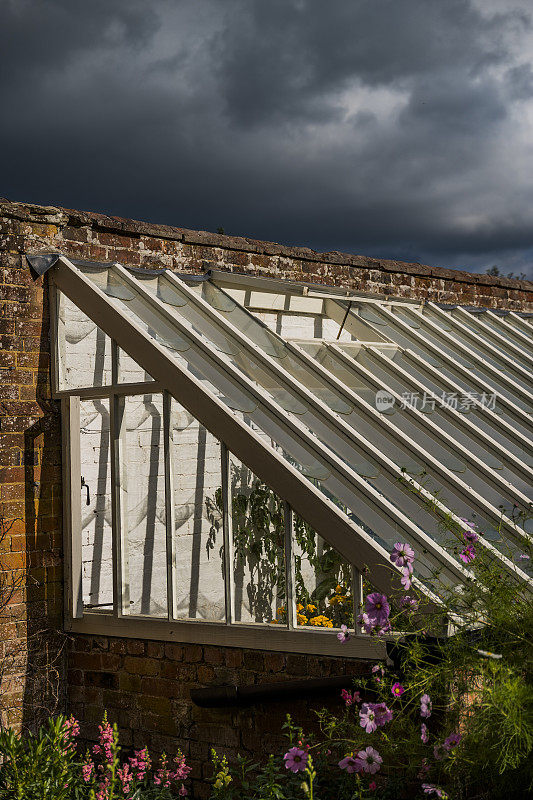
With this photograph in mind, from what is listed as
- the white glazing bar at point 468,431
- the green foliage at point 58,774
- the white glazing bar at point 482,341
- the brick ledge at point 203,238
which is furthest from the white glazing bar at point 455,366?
the green foliage at point 58,774

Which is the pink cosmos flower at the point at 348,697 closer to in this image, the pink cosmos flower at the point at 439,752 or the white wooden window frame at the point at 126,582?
the white wooden window frame at the point at 126,582

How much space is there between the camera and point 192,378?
5.11 meters

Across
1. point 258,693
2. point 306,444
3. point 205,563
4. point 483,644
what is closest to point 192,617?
point 205,563

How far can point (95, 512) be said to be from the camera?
6.11m

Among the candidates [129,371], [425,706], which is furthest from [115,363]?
[425,706]

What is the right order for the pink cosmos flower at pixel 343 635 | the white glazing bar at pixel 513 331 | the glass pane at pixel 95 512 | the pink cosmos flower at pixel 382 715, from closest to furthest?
the pink cosmos flower at pixel 382 715, the pink cosmos flower at pixel 343 635, the glass pane at pixel 95 512, the white glazing bar at pixel 513 331

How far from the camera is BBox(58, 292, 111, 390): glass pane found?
5809 millimetres

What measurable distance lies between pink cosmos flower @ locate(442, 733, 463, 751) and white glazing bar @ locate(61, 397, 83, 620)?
2.81 m

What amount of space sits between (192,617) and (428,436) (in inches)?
73.0

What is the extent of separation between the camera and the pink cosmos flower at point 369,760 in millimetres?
3793

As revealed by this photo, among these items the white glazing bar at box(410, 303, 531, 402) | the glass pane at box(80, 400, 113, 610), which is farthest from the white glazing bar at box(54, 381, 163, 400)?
the white glazing bar at box(410, 303, 531, 402)

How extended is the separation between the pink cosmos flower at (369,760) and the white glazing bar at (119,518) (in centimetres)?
206

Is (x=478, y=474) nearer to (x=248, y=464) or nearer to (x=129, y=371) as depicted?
(x=248, y=464)

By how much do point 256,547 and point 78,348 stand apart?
1.96 m
